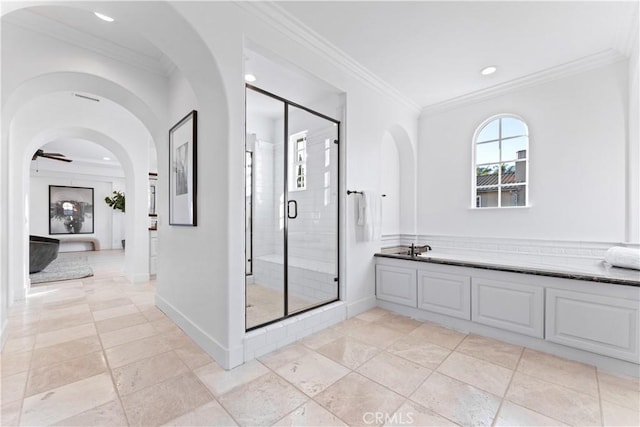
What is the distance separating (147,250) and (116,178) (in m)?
6.60

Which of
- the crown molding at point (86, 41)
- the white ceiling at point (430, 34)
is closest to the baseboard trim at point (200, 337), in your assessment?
the white ceiling at point (430, 34)

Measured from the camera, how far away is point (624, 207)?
2.73 meters

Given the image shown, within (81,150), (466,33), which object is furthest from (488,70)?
(81,150)

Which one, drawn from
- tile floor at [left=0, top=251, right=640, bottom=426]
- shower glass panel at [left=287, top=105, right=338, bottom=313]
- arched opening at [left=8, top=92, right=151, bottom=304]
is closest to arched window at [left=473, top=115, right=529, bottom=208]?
tile floor at [left=0, top=251, right=640, bottom=426]

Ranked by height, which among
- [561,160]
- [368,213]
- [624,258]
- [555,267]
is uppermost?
[561,160]

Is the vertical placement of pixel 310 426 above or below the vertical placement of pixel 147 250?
below

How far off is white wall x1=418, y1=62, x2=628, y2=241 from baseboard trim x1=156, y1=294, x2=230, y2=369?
3.28 m

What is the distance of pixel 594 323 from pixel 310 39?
10.7 ft

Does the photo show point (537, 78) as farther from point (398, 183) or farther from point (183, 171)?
point (183, 171)

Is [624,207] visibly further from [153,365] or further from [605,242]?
[153,365]

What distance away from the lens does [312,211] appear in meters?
3.88

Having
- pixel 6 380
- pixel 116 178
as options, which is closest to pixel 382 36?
pixel 6 380

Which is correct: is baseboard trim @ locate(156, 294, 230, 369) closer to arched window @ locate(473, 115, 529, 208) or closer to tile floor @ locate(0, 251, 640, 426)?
tile floor @ locate(0, 251, 640, 426)

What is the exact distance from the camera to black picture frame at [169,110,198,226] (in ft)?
7.72
